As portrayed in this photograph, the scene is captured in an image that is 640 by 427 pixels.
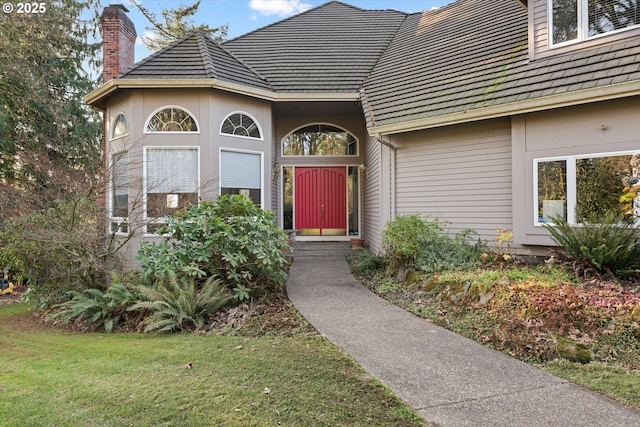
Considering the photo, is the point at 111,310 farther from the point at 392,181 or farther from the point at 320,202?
the point at 320,202

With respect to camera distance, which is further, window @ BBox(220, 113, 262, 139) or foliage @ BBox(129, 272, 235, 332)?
window @ BBox(220, 113, 262, 139)

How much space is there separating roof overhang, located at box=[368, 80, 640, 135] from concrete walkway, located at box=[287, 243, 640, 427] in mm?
3934

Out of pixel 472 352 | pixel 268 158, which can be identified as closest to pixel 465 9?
pixel 268 158

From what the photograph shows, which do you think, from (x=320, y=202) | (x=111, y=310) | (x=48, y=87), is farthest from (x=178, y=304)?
(x=48, y=87)

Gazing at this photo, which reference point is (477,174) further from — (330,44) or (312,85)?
(330,44)

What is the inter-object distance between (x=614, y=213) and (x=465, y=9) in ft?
25.3

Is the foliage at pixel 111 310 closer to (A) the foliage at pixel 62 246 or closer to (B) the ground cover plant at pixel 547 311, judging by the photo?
(A) the foliage at pixel 62 246

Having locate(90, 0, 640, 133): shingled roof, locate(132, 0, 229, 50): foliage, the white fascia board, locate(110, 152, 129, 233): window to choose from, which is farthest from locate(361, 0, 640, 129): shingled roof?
locate(132, 0, 229, 50): foliage

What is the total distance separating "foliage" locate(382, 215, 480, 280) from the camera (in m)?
6.85

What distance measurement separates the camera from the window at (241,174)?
336 inches

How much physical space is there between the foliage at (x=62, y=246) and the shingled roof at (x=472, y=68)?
19.4ft
